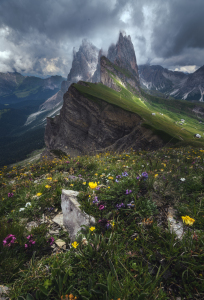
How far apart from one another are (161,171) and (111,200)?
2325mm

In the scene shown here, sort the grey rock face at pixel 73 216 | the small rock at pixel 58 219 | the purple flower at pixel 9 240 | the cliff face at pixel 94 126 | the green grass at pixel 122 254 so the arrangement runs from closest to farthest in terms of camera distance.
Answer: the green grass at pixel 122 254
the purple flower at pixel 9 240
the grey rock face at pixel 73 216
the small rock at pixel 58 219
the cliff face at pixel 94 126

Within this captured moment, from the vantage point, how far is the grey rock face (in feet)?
9.60

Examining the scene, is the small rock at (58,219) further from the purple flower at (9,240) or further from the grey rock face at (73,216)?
the purple flower at (9,240)

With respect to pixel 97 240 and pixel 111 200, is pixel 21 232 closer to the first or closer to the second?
pixel 97 240

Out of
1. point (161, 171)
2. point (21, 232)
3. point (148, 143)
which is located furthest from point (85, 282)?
point (148, 143)

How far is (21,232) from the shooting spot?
2.75 meters

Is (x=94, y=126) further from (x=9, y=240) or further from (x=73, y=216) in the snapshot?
(x=9, y=240)

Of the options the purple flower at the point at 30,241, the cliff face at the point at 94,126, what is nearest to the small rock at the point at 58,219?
the purple flower at the point at 30,241

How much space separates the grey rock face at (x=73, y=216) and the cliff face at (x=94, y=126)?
55761mm

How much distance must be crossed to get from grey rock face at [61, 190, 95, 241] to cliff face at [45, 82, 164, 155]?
5576 cm

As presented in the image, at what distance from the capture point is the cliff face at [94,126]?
70.3 m

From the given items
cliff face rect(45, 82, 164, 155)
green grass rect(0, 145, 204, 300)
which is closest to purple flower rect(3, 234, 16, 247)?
green grass rect(0, 145, 204, 300)

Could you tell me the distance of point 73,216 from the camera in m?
3.22

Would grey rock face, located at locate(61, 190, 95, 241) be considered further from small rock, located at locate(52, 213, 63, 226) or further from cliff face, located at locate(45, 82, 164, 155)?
cliff face, located at locate(45, 82, 164, 155)
